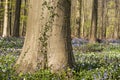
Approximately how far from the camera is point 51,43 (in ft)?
23.7

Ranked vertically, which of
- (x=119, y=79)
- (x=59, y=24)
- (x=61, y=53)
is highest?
(x=59, y=24)

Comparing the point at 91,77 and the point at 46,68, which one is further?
the point at 46,68

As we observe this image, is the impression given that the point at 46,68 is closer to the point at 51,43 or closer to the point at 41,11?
the point at 51,43

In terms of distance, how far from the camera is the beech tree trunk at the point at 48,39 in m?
7.16

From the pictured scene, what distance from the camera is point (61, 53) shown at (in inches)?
284

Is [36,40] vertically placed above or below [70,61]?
above

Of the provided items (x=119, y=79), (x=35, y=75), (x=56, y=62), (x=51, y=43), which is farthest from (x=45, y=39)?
(x=119, y=79)

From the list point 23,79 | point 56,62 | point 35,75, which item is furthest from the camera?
point 56,62

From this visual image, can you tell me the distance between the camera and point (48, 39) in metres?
7.26

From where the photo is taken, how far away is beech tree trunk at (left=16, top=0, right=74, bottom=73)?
7.16 m

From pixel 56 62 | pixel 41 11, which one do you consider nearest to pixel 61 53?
pixel 56 62

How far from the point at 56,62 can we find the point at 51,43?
0.50 metres

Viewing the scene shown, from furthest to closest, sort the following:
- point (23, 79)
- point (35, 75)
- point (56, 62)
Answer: point (56, 62), point (35, 75), point (23, 79)

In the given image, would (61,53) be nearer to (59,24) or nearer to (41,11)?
(59,24)
